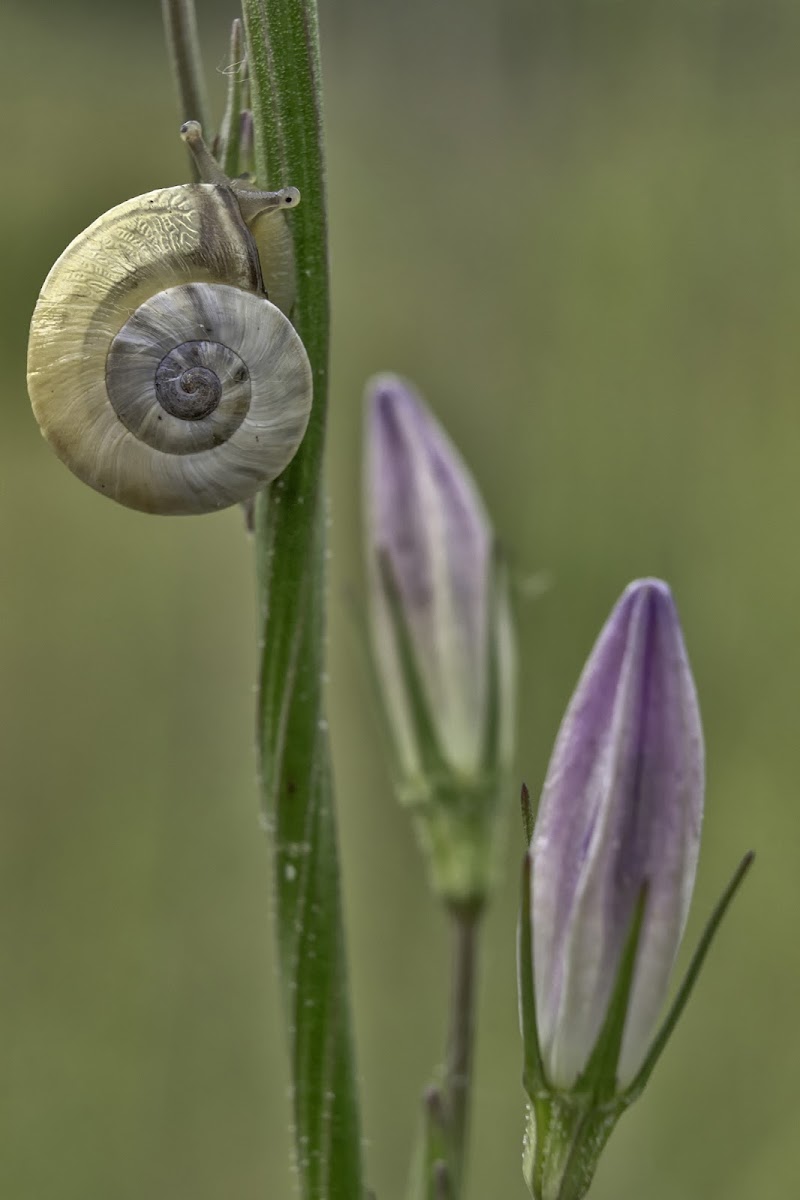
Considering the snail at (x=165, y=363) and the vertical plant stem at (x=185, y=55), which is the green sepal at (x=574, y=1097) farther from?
the vertical plant stem at (x=185, y=55)

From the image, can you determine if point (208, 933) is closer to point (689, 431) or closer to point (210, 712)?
point (210, 712)

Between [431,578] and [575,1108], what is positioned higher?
[431,578]

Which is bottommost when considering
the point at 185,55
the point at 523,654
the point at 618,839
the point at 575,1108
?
the point at 523,654

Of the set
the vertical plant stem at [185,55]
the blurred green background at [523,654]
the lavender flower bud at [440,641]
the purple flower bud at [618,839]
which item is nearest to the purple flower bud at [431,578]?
the lavender flower bud at [440,641]

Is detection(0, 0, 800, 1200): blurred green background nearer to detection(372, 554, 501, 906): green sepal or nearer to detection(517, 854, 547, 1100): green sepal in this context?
detection(372, 554, 501, 906): green sepal

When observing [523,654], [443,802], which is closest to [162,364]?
[443,802]

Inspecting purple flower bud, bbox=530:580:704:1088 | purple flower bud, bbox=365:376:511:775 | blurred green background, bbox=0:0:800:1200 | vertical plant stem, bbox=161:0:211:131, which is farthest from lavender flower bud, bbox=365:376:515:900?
blurred green background, bbox=0:0:800:1200

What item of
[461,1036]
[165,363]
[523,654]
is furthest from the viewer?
[523,654]

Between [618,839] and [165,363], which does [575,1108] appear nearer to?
[618,839]
